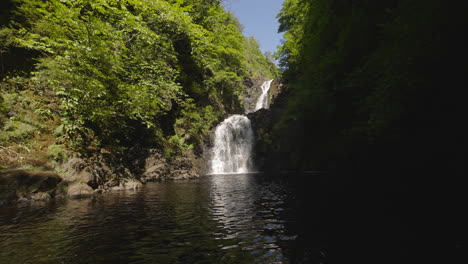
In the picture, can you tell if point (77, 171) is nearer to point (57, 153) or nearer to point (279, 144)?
point (57, 153)

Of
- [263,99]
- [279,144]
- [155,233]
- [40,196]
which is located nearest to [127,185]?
[40,196]

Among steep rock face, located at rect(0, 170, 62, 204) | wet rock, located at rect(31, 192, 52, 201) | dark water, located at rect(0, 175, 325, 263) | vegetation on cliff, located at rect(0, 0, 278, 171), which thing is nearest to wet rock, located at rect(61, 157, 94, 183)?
vegetation on cliff, located at rect(0, 0, 278, 171)

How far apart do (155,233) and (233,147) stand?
83.2 ft

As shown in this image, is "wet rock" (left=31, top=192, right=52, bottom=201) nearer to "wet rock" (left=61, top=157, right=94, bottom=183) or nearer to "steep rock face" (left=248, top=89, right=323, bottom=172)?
"wet rock" (left=61, top=157, right=94, bottom=183)

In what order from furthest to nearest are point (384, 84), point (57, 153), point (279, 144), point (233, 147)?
point (233, 147), point (279, 144), point (57, 153), point (384, 84)

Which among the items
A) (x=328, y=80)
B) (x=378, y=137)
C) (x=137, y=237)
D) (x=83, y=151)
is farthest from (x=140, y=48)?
(x=378, y=137)

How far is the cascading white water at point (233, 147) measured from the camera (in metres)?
Answer: 29.1

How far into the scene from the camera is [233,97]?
41875 millimetres

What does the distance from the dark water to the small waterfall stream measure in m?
20.5

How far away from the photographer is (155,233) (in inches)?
211

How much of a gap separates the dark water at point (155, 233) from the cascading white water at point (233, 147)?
2050 centimetres

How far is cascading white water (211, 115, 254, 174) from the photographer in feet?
95.6

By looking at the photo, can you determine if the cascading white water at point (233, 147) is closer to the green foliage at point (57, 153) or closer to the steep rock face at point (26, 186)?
the green foliage at point (57, 153)

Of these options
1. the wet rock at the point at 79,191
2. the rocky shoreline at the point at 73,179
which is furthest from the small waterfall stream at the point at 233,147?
the wet rock at the point at 79,191
